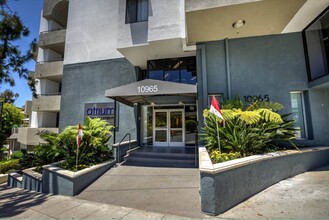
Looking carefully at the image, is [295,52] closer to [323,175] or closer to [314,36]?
[314,36]

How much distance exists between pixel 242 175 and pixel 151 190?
2690 mm

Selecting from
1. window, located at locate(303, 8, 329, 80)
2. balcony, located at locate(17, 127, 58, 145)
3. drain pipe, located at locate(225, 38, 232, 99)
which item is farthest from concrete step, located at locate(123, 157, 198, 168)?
balcony, located at locate(17, 127, 58, 145)

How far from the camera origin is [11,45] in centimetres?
893

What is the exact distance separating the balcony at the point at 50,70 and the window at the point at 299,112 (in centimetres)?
1768

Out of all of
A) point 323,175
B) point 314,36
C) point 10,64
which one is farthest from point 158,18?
point 323,175

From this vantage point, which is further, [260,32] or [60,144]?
[260,32]

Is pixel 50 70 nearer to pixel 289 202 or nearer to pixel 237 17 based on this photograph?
pixel 237 17

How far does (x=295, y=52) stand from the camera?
27.3ft

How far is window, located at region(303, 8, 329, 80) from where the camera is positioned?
25.8 feet

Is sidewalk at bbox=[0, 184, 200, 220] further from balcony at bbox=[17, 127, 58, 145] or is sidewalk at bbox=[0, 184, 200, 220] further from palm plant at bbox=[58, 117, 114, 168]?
balcony at bbox=[17, 127, 58, 145]

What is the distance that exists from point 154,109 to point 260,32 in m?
7.61

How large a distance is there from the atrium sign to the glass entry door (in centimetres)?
322

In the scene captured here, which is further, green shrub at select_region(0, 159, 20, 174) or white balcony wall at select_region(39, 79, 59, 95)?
white balcony wall at select_region(39, 79, 59, 95)

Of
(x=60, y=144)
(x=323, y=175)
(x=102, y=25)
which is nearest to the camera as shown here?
(x=323, y=175)
